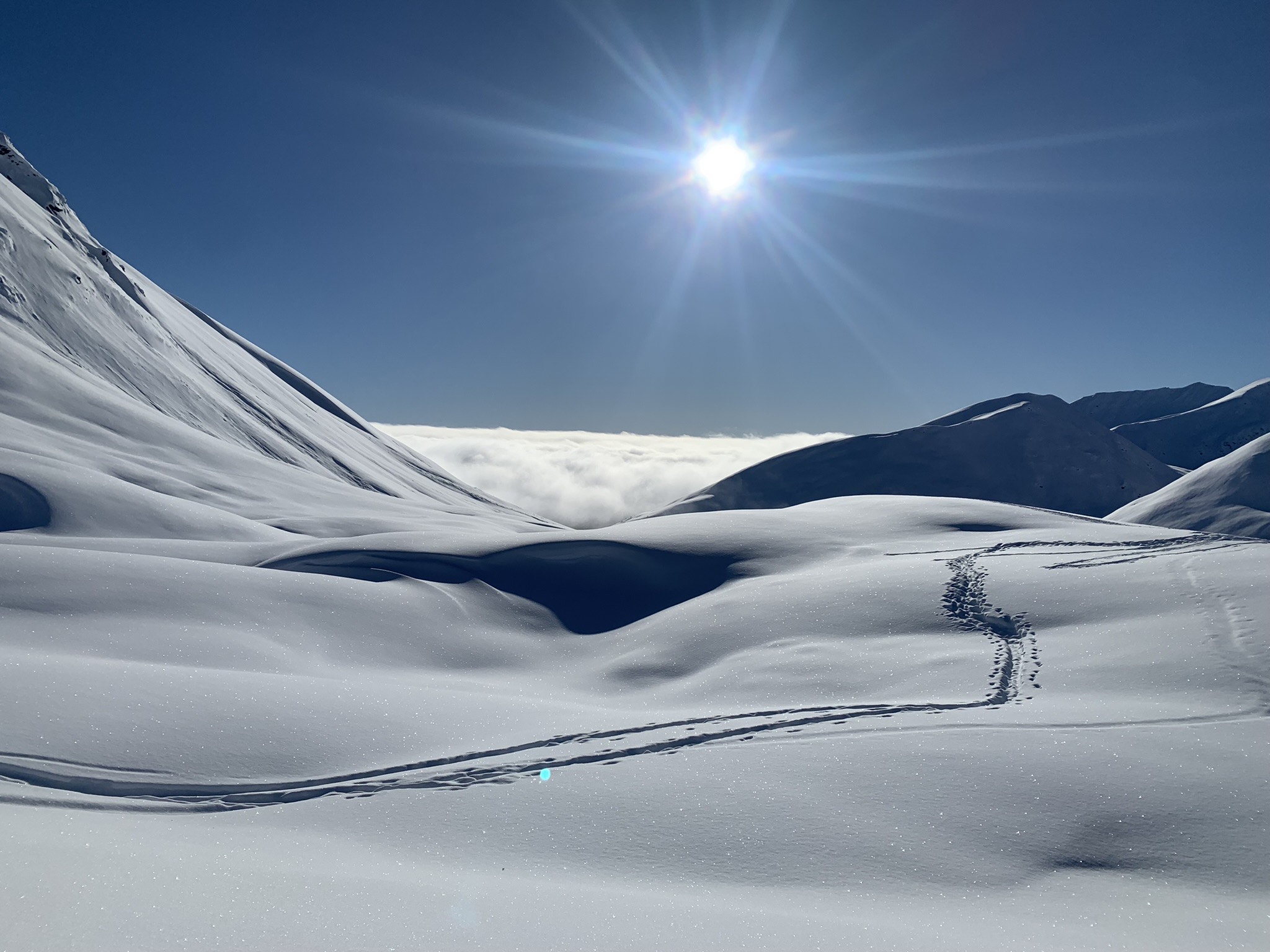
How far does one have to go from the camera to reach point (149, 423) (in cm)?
3619

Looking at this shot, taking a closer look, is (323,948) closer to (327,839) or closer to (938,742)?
(327,839)

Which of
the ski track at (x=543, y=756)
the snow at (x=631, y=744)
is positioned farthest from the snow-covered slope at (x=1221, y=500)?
the ski track at (x=543, y=756)

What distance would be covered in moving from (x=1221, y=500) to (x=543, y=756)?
9969cm

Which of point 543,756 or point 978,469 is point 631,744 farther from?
point 978,469

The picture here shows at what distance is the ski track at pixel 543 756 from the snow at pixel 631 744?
45 millimetres

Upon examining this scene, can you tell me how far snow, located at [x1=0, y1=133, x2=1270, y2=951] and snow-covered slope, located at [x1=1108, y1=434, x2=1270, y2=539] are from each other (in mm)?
75500

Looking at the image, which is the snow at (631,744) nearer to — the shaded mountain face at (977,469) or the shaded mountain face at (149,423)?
the shaded mountain face at (149,423)

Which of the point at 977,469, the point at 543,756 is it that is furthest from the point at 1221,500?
the point at 543,756

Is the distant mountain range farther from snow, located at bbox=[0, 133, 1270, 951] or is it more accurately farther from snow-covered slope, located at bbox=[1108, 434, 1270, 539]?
snow, located at bbox=[0, 133, 1270, 951]

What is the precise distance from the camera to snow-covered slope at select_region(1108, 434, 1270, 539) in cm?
Answer: 7662

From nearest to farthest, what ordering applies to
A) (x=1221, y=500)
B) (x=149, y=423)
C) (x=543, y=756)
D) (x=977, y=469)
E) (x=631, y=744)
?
(x=543, y=756) < (x=631, y=744) < (x=149, y=423) < (x=1221, y=500) < (x=977, y=469)

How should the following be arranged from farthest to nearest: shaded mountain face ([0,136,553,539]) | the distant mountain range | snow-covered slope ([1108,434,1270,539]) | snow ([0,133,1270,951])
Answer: the distant mountain range → snow-covered slope ([1108,434,1270,539]) → shaded mountain face ([0,136,553,539]) → snow ([0,133,1270,951])

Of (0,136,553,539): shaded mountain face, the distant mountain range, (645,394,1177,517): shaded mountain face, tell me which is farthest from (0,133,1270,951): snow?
(645,394,1177,517): shaded mountain face

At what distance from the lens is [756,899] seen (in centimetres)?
522
